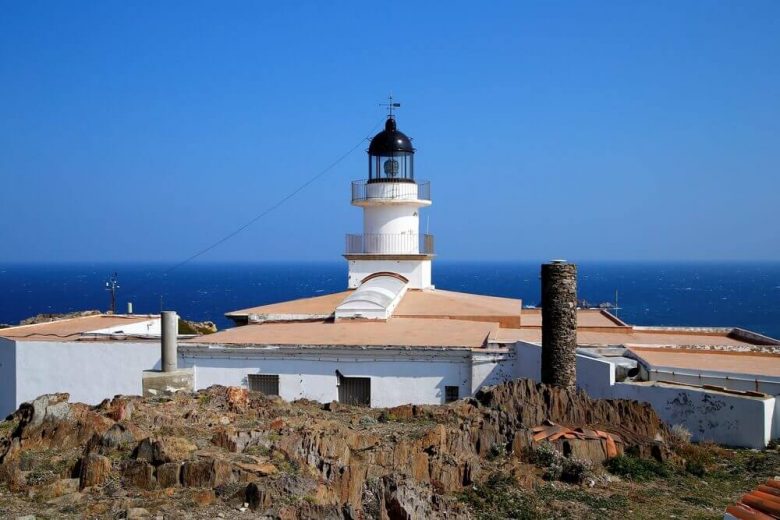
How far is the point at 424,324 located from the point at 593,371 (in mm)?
6199

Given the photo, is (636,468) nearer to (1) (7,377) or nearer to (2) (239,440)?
(2) (239,440)

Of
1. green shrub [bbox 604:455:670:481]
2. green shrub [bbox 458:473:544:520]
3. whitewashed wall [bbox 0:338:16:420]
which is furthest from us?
whitewashed wall [bbox 0:338:16:420]

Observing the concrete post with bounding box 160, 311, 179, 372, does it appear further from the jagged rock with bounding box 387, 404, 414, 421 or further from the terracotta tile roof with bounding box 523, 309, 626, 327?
the terracotta tile roof with bounding box 523, 309, 626, 327

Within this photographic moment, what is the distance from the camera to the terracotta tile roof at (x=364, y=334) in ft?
62.6

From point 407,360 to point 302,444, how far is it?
7.57 m

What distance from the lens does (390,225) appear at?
27938mm

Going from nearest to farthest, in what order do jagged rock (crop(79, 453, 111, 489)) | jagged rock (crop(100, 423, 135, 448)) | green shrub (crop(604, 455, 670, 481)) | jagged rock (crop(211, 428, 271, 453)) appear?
jagged rock (crop(79, 453, 111, 489))
jagged rock (crop(100, 423, 135, 448))
jagged rock (crop(211, 428, 271, 453))
green shrub (crop(604, 455, 670, 481))

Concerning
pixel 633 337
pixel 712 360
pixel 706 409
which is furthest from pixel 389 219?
pixel 706 409

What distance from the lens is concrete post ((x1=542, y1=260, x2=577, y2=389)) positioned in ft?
54.1

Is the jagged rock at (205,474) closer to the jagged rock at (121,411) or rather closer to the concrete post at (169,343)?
the jagged rock at (121,411)

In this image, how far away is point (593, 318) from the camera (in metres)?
25.7

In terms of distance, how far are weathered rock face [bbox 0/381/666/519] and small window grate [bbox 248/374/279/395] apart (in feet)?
10.9

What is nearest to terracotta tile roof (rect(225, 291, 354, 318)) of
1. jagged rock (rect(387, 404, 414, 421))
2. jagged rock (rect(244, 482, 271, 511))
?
jagged rock (rect(387, 404, 414, 421))

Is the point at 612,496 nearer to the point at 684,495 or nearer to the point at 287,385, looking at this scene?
the point at 684,495
